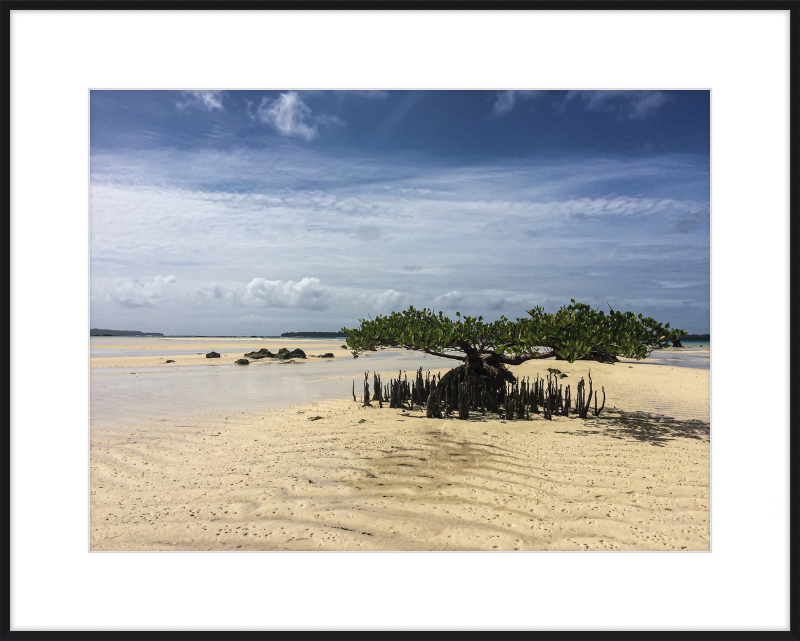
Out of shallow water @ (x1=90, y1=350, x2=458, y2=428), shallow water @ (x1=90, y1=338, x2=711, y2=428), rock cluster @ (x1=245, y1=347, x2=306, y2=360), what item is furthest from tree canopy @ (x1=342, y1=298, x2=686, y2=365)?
rock cluster @ (x1=245, y1=347, x2=306, y2=360)

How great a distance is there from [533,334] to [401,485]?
3819 mm

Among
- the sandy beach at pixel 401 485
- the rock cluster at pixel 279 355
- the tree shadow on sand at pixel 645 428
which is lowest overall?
the rock cluster at pixel 279 355

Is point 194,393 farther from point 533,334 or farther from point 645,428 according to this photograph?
point 645,428

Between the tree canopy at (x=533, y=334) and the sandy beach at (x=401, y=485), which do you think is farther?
the tree canopy at (x=533, y=334)

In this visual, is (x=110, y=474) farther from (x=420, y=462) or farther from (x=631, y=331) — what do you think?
(x=631, y=331)

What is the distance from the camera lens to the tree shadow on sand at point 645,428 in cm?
669

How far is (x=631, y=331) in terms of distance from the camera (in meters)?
6.97

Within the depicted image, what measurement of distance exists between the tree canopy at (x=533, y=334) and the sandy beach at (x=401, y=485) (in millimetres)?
1373

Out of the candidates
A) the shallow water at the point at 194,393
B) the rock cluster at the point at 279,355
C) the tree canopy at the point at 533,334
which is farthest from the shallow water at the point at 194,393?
the rock cluster at the point at 279,355

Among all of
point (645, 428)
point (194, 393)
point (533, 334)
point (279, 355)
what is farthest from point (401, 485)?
point (279, 355)

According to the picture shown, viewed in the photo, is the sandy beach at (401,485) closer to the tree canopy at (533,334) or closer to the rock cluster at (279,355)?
the tree canopy at (533,334)

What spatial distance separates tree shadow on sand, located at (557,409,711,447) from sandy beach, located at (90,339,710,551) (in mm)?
47
